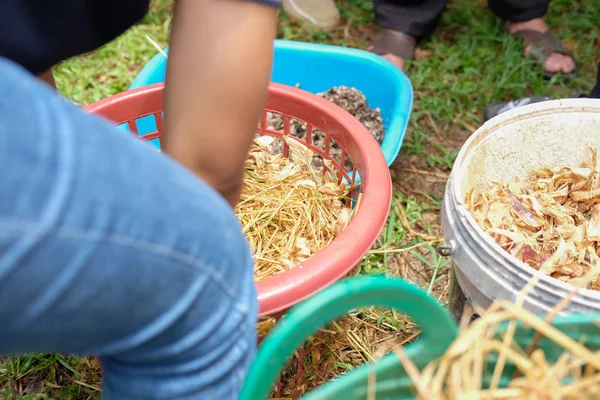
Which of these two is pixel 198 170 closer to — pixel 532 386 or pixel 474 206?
pixel 532 386

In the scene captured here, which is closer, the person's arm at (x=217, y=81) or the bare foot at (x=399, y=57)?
the person's arm at (x=217, y=81)

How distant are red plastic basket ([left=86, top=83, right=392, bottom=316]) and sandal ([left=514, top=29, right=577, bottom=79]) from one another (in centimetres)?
100

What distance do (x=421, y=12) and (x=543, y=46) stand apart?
0.40 metres

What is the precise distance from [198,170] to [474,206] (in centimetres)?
55

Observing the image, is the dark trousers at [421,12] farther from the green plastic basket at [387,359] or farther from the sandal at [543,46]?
the green plastic basket at [387,359]

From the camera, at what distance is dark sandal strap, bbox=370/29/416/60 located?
186 centimetres

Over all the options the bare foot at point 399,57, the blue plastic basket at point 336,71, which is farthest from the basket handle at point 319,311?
the bare foot at point 399,57

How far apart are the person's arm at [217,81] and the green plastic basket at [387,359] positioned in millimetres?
187

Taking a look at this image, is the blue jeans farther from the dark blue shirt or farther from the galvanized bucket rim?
the galvanized bucket rim

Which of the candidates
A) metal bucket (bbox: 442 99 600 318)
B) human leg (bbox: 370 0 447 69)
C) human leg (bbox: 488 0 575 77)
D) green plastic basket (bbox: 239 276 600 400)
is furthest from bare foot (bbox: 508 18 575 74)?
green plastic basket (bbox: 239 276 600 400)

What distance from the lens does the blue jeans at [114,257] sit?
34 centimetres

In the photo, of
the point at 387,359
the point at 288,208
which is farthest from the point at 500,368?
the point at 288,208

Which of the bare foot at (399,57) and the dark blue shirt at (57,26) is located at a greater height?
the dark blue shirt at (57,26)

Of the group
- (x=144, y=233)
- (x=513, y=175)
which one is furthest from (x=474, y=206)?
(x=144, y=233)
